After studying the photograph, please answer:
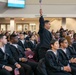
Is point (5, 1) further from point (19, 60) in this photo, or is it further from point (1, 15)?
point (19, 60)

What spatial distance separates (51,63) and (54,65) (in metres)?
0.10

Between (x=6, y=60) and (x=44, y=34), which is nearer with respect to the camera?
(x=6, y=60)

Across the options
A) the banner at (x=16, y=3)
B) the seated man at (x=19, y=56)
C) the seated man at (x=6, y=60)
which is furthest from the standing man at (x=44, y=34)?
the banner at (x=16, y=3)

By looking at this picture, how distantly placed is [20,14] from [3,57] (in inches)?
565

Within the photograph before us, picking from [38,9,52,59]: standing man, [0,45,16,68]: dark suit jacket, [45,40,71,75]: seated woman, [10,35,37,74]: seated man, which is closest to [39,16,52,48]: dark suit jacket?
[38,9,52,59]: standing man

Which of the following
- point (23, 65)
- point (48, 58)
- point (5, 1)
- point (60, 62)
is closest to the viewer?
point (48, 58)

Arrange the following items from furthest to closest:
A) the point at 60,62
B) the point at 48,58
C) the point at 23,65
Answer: the point at 23,65, the point at 60,62, the point at 48,58

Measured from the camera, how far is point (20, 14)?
63.5 feet

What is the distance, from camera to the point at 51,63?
15.1 feet

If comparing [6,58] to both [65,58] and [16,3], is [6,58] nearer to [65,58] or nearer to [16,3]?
[65,58]

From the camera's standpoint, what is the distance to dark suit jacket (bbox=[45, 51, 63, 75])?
4619mm

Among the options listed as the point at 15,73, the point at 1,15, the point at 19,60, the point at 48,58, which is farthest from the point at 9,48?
the point at 1,15

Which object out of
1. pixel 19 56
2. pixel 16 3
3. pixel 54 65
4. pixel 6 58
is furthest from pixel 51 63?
pixel 16 3

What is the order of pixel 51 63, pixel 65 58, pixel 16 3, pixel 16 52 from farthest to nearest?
pixel 16 3
pixel 16 52
pixel 65 58
pixel 51 63
